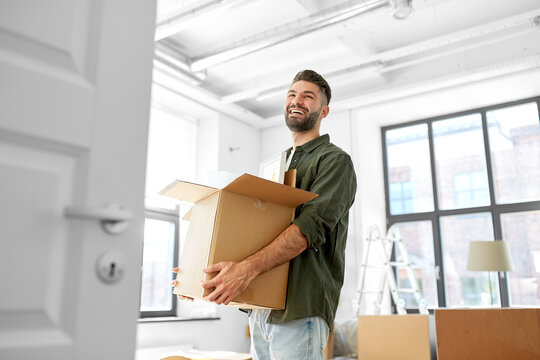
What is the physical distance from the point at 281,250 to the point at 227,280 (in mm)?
194

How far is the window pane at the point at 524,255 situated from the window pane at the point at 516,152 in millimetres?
205

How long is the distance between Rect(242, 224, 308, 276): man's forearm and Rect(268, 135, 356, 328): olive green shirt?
0.02 meters

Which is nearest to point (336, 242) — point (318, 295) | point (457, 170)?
point (318, 295)

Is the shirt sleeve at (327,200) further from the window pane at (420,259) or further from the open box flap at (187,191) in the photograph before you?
the window pane at (420,259)

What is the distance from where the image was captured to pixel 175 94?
506 cm

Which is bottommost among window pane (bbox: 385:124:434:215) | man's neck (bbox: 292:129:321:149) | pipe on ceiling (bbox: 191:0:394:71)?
man's neck (bbox: 292:129:321:149)

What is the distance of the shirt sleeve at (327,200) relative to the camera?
1.43 m

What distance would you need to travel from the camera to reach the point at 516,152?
16.0 ft

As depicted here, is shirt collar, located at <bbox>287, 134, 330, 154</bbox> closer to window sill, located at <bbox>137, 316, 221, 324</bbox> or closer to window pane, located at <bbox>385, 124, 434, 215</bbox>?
window sill, located at <bbox>137, 316, 221, 324</bbox>

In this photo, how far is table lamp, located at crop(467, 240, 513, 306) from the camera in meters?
4.18

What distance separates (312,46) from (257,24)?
2.02ft

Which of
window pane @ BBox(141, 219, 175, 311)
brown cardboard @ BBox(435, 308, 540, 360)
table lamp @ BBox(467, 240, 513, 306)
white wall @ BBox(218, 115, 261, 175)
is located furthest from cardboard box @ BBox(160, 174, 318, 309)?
white wall @ BBox(218, 115, 261, 175)

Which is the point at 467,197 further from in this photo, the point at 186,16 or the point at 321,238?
the point at 321,238

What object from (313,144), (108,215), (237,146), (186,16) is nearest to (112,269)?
(108,215)
